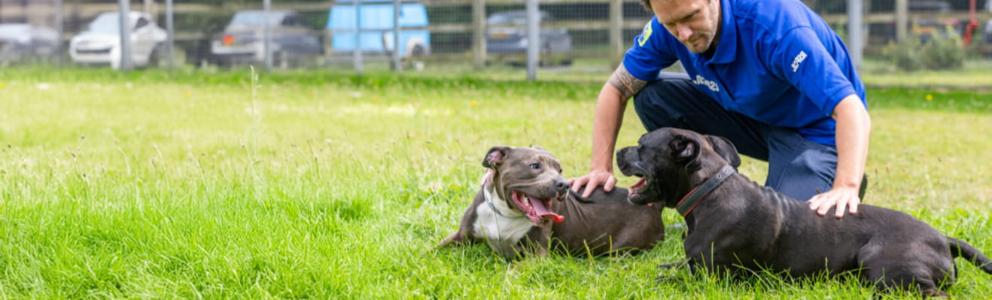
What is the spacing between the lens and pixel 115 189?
5.18 m

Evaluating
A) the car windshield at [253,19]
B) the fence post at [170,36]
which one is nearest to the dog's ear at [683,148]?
the car windshield at [253,19]

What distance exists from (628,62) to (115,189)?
98.4 inches

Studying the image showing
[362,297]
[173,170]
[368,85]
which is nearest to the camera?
[362,297]

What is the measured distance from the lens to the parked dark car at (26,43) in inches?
864

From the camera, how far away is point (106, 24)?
877 inches

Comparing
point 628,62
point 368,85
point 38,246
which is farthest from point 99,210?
point 368,85

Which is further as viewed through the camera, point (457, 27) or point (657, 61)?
point (457, 27)

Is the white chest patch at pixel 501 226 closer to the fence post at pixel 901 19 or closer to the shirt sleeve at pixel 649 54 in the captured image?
the shirt sleeve at pixel 649 54

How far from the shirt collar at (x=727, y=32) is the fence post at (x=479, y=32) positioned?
13182 mm

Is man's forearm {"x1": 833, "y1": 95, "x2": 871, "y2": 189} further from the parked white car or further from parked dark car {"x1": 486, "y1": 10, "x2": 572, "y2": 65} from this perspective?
the parked white car

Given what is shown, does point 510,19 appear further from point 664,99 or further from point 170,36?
point 664,99

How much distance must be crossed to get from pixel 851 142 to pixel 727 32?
30.5 inches

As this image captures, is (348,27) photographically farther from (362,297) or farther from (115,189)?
(362,297)

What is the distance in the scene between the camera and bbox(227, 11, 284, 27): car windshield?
2020cm
